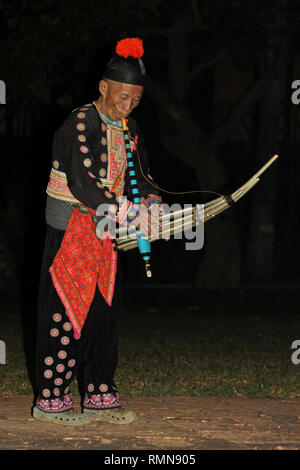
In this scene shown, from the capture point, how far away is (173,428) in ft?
16.3

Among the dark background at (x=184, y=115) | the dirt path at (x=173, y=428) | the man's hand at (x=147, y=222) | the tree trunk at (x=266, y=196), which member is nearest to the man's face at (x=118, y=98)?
the man's hand at (x=147, y=222)

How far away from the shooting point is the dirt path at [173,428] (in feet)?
15.1

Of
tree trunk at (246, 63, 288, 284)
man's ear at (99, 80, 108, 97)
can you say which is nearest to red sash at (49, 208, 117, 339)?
man's ear at (99, 80, 108, 97)

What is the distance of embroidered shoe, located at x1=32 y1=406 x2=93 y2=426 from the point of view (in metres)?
5.04

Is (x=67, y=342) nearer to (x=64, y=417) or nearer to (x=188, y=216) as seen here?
(x=64, y=417)

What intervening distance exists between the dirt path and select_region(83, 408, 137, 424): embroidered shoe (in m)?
0.05

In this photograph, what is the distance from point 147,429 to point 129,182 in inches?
61.4

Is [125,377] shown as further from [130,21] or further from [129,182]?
[130,21]

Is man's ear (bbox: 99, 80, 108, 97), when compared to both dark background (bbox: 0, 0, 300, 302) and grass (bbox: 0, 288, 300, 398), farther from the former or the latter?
dark background (bbox: 0, 0, 300, 302)

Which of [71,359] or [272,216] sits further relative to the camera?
[272,216]

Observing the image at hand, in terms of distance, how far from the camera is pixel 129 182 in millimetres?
5383

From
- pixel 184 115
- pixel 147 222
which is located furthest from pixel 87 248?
pixel 184 115

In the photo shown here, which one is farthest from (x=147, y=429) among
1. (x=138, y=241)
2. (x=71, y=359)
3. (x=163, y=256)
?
(x=163, y=256)

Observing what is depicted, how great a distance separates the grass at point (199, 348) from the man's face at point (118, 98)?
2.29 metres
